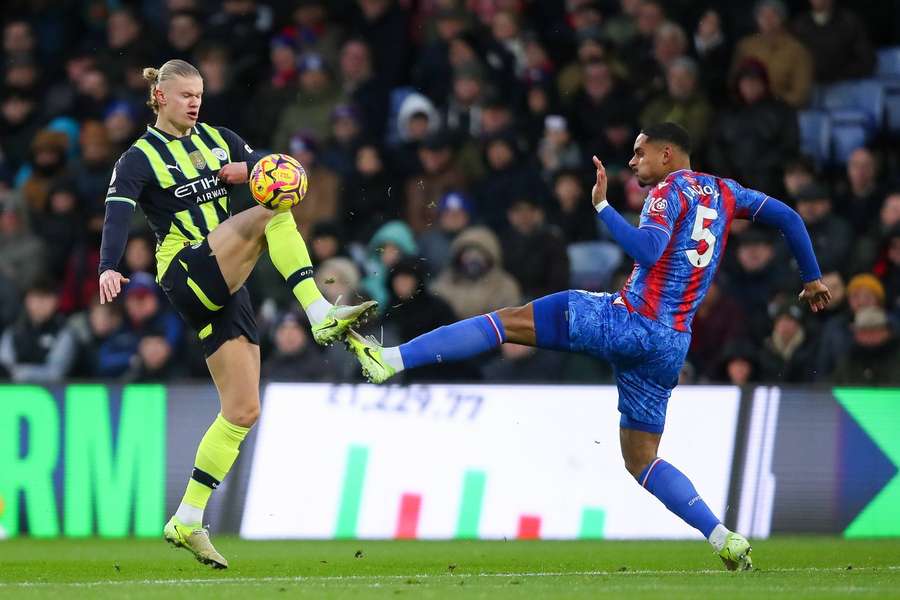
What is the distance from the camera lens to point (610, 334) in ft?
25.8

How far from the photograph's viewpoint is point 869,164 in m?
12.7

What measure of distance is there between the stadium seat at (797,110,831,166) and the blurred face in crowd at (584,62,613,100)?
1665 millimetres

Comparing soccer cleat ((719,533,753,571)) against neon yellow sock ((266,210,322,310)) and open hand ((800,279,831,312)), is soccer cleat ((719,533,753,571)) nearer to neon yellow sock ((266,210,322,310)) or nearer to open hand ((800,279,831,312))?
open hand ((800,279,831,312))

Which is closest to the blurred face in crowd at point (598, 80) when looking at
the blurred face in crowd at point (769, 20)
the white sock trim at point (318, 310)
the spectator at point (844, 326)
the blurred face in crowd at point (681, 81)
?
the blurred face in crowd at point (681, 81)

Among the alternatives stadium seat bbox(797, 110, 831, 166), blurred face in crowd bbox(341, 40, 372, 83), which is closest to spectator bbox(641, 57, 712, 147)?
stadium seat bbox(797, 110, 831, 166)

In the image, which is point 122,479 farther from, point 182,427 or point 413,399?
point 413,399

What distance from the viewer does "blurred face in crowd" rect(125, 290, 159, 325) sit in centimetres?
1335

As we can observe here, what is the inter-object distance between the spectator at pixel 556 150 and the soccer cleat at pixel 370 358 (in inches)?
249

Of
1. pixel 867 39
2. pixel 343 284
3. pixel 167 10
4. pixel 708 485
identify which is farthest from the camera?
pixel 167 10

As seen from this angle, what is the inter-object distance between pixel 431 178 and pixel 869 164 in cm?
370

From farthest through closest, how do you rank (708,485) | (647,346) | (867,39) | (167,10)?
1. (167,10)
2. (867,39)
3. (708,485)
4. (647,346)

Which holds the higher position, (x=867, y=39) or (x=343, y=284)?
(x=867, y=39)

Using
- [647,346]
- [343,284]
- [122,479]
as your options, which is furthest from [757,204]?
[122,479]

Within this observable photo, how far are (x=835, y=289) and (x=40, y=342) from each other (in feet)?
21.7
